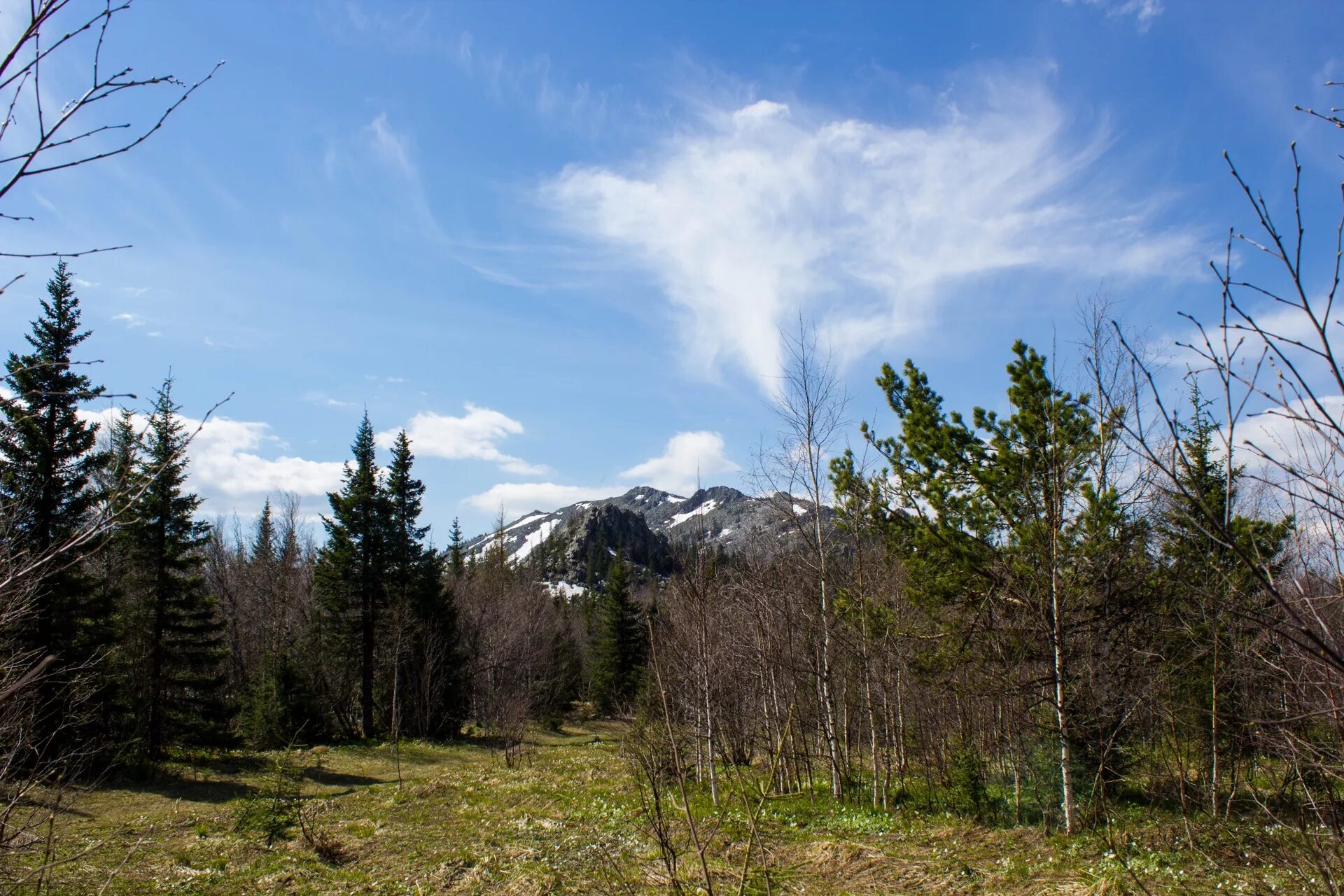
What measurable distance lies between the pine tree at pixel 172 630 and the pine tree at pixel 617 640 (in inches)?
725

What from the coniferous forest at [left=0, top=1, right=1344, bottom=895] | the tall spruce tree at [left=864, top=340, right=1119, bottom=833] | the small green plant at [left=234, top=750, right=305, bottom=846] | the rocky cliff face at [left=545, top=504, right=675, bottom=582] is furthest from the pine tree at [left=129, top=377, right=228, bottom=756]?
the rocky cliff face at [left=545, top=504, right=675, bottom=582]

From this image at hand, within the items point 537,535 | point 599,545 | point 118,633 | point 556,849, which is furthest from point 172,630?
point 537,535

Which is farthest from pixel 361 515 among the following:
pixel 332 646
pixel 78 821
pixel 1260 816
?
pixel 1260 816

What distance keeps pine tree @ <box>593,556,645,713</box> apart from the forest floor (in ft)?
65.0

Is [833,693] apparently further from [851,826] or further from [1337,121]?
[1337,121]

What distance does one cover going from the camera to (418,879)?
8930mm

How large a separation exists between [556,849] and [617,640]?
27.4m

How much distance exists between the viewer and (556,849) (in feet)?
32.6

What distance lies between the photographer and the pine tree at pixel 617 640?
3650 cm

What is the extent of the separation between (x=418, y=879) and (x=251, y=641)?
29188 millimetres

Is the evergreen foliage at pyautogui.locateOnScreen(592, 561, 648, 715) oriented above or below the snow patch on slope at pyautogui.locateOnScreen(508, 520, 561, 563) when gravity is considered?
below

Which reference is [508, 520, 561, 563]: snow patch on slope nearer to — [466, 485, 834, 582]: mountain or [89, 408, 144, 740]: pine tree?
[466, 485, 834, 582]: mountain

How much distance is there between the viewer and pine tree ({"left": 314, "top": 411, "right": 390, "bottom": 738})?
28.4m

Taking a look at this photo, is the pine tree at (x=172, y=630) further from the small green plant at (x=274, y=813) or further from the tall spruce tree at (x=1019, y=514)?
the tall spruce tree at (x=1019, y=514)
